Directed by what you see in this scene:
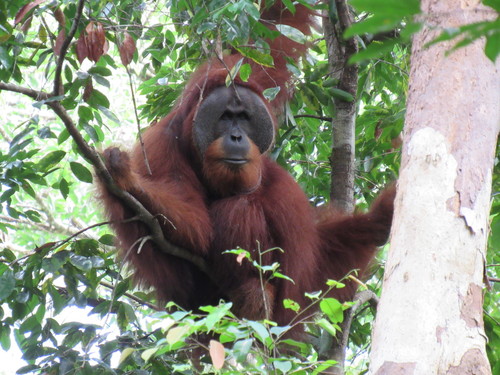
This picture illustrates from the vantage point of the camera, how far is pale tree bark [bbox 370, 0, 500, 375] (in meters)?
1.78

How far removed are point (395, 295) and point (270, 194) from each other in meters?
1.83

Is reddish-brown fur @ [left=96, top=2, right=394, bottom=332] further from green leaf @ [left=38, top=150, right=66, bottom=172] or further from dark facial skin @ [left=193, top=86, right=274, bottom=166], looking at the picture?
green leaf @ [left=38, top=150, right=66, bottom=172]

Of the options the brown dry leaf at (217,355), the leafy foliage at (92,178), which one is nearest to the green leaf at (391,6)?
the leafy foliage at (92,178)

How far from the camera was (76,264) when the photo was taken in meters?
3.27

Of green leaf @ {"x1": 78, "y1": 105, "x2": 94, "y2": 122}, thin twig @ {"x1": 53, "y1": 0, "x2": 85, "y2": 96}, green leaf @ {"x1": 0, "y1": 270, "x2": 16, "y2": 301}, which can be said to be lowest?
green leaf @ {"x1": 0, "y1": 270, "x2": 16, "y2": 301}

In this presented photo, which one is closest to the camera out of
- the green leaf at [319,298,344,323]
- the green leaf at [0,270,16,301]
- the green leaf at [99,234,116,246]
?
the green leaf at [319,298,344,323]

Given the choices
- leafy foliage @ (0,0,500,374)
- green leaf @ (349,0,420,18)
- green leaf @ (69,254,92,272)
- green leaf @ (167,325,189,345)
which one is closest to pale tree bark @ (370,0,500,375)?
leafy foliage @ (0,0,500,374)

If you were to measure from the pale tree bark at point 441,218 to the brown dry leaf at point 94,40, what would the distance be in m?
1.34

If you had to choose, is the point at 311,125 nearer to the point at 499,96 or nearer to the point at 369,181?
the point at 369,181

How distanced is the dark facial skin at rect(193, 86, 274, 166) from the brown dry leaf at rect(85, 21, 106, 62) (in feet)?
2.51

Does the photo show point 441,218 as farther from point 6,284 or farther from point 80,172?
point 6,284

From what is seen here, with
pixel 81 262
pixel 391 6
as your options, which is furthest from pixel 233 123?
pixel 391 6

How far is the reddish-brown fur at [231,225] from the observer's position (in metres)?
3.36

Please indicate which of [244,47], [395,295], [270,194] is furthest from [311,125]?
[395,295]
